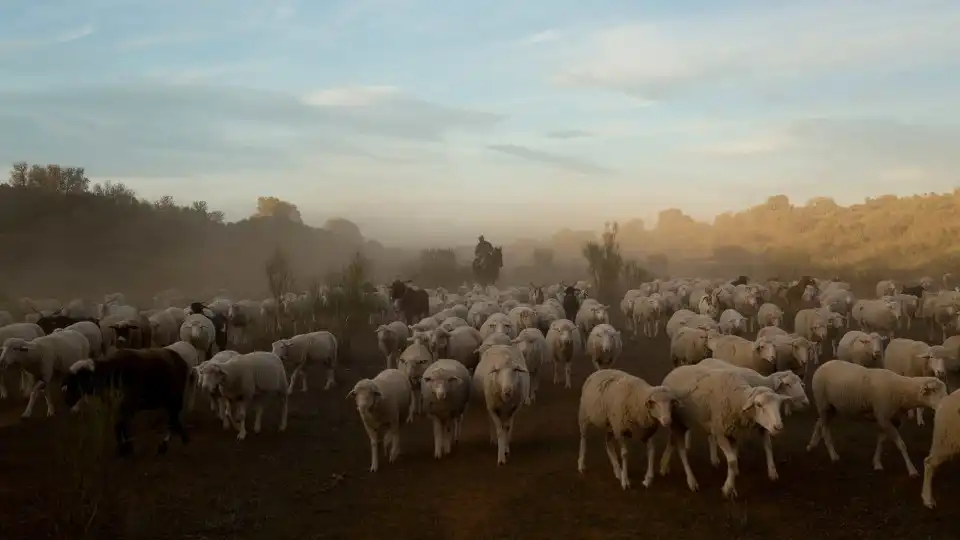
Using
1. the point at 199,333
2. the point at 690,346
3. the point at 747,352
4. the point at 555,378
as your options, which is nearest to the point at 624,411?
the point at 747,352

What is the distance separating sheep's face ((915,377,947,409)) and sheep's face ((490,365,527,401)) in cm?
554

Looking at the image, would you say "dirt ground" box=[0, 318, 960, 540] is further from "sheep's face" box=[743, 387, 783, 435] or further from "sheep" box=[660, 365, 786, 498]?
"sheep's face" box=[743, 387, 783, 435]

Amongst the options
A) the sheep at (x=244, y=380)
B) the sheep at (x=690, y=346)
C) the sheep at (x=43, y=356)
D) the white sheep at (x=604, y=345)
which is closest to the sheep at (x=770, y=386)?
the sheep at (x=690, y=346)

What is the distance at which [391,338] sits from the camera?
17.3 meters

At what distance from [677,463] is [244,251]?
69.8 m

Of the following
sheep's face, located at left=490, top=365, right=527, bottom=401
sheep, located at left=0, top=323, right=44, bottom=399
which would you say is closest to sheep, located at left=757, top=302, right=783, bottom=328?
sheep's face, located at left=490, top=365, right=527, bottom=401

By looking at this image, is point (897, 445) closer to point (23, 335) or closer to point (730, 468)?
point (730, 468)

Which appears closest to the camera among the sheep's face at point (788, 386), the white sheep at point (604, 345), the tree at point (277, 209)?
the sheep's face at point (788, 386)

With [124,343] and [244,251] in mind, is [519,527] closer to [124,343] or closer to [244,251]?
[124,343]

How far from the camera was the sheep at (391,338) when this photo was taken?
17172mm

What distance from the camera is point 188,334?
51.5 feet

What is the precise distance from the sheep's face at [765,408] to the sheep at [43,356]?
12.1 metres

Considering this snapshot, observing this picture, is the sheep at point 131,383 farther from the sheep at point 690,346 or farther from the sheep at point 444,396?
the sheep at point 690,346

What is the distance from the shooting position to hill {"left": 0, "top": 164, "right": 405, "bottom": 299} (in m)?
47.4
